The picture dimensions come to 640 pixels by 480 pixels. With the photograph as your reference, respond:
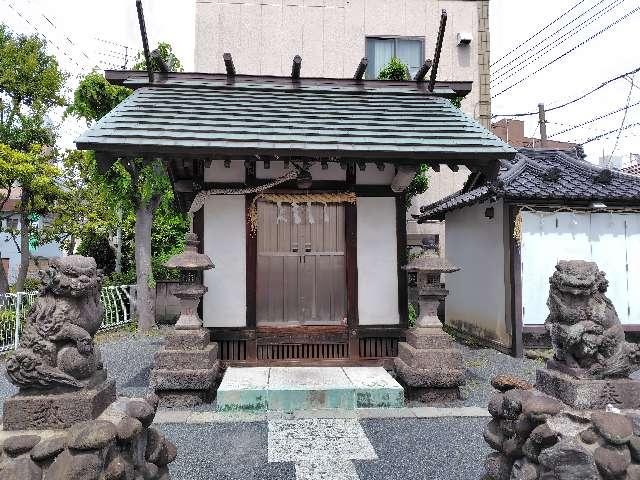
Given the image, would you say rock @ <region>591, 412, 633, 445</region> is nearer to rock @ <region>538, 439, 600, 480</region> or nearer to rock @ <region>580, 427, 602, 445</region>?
rock @ <region>580, 427, 602, 445</region>

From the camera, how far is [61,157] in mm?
14953

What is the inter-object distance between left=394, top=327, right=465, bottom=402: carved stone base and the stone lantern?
3.20 meters

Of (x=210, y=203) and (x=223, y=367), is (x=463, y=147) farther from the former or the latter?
(x=223, y=367)

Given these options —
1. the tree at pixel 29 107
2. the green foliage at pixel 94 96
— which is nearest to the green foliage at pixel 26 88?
the tree at pixel 29 107

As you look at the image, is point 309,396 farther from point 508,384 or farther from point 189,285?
point 508,384

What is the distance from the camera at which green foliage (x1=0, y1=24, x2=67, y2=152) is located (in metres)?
13.5

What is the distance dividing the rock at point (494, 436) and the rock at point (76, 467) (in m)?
2.89

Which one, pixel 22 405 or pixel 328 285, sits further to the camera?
pixel 328 285

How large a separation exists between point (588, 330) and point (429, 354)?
3.07 meters

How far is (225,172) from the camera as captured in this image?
23.1 feet

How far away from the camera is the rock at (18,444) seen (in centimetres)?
261

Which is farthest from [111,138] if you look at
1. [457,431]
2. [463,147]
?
[457,431]

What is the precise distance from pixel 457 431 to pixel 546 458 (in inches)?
93.9

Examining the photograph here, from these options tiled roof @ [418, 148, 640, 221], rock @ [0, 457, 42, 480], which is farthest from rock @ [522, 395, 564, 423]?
tiled roof @ [418, 148, 640, 221]
